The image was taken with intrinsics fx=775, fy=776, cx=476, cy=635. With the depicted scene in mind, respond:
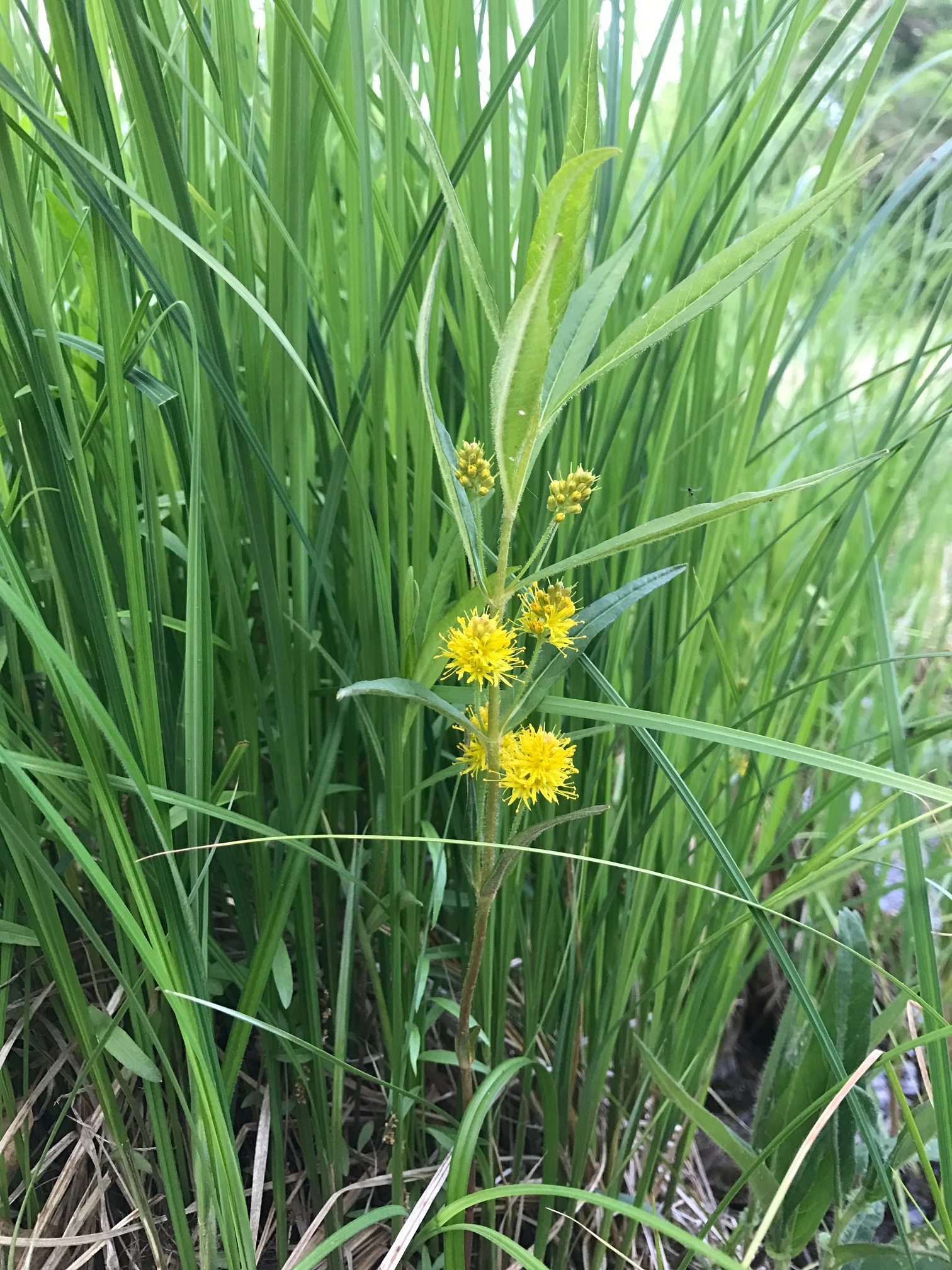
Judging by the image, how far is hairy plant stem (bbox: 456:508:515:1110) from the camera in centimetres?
36

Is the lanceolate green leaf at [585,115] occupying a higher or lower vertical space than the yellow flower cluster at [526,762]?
higher

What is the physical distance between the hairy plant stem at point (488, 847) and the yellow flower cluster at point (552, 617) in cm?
2

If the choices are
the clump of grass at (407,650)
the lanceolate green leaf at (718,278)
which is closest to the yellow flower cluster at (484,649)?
the clump of grass at (407,650)

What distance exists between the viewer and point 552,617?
37cm

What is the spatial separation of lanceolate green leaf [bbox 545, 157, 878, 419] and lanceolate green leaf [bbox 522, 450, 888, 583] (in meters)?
0.07

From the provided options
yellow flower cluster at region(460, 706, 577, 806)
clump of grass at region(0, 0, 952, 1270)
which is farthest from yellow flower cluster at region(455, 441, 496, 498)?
yellow flower cluster at region(460, 706, 577, 806)

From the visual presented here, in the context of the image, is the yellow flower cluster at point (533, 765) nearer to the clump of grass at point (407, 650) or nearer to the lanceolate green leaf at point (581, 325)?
the clump of grass at point (407, 650)

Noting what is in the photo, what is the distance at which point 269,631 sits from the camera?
18.2 inches

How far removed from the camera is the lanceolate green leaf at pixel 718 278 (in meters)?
0.29

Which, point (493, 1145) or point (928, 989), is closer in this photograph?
point (928, 989)


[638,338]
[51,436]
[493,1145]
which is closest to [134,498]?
[51,436]

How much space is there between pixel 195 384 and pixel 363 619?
17 centimetres

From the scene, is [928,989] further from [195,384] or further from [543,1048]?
[195,384]

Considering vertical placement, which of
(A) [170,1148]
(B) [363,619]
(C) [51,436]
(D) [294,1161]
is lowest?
(D) [294,1161]
